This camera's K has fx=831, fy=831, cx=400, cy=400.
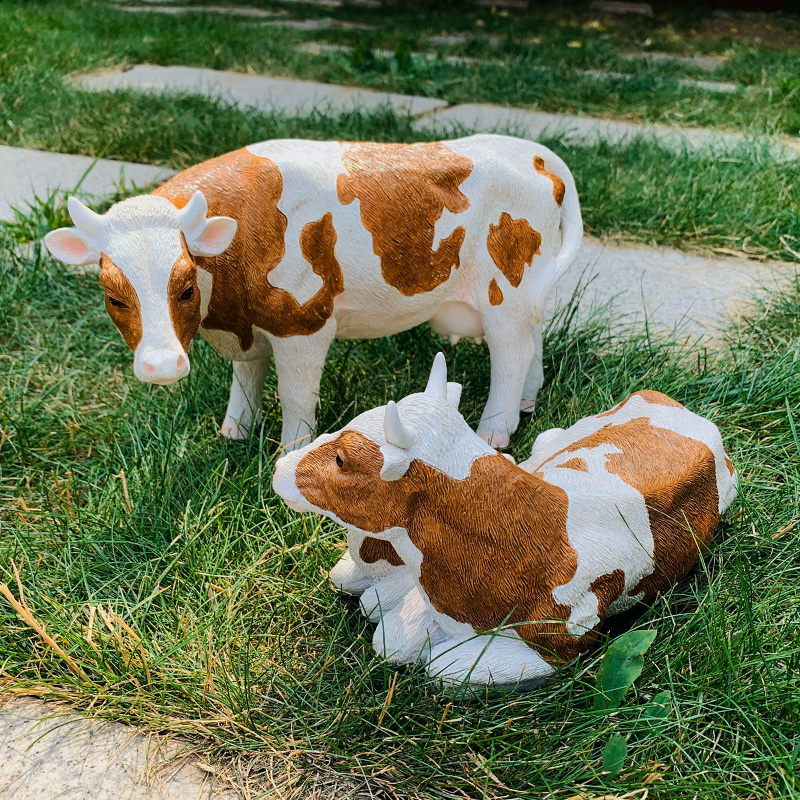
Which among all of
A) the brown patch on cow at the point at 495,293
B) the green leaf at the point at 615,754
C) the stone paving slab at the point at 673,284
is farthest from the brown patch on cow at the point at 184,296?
→ the stone paving slab at the point at 673,284

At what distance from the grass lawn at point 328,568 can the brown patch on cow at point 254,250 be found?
0.36 m

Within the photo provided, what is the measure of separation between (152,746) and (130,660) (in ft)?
0.55

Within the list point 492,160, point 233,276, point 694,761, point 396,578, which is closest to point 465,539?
point 396,578

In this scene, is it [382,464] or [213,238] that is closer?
[382,464]

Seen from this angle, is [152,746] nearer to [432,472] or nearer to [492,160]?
[432,472]

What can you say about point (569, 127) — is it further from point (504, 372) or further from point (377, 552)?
point (377, 552)

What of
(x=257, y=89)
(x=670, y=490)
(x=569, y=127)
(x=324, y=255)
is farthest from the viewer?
(x=257, y=89)

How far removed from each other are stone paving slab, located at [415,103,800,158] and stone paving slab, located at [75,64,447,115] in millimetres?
236

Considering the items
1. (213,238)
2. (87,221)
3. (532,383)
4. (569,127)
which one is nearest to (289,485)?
(213,238)

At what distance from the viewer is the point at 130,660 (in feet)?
5.11

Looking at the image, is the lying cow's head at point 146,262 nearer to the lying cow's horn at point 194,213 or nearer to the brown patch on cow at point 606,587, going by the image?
the lying cow's horn at point 194,213

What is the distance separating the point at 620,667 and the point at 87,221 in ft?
4.35

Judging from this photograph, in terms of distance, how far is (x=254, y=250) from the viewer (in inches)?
73.7

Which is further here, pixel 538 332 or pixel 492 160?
pixel 538 332
